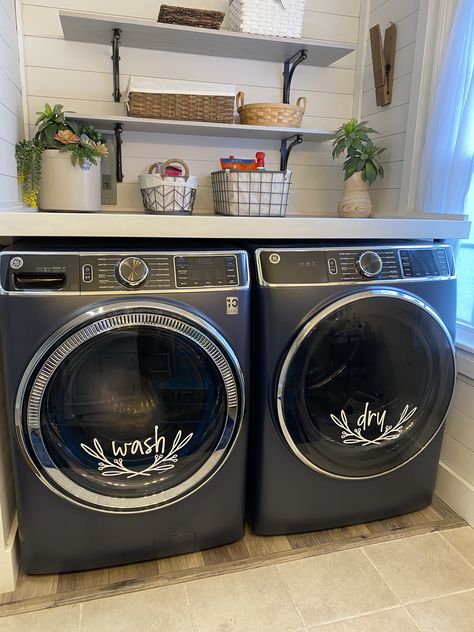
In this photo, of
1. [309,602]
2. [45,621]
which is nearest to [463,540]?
[309,602]

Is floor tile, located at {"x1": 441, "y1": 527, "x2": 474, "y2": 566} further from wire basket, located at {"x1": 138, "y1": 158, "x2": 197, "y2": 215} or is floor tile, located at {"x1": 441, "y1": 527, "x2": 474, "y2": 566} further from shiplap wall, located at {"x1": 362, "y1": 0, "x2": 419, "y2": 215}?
wire basket, located at {"x1": 138, "y1": 158, "x2": 197, "y2": 215}

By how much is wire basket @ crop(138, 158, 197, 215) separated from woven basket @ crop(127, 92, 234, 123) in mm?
264

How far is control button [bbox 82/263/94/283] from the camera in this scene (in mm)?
1242

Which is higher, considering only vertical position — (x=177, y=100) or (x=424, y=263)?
(x=177, y=100)

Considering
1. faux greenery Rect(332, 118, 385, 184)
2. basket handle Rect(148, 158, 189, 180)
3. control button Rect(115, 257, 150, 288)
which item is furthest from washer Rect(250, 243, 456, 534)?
basket handle Rect(148, 158, 189, 180)

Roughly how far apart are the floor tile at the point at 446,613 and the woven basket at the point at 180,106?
1.75 meters

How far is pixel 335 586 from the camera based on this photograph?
141cm

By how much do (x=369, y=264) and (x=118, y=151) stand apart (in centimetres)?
114

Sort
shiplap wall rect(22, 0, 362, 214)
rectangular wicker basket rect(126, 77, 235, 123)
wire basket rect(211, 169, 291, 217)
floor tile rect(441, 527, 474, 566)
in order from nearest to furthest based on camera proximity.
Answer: floor tile rect(441, 527, 474, 566)
wire basket rect(211, 169, 291, 217)
rectangular wicker basket rect(126, 77, 235, 123)
shiplap wall rect(22, 0, 362, 214)

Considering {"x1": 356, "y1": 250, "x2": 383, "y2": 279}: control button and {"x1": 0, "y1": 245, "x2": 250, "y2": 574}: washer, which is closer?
{"x1": 0, "y1": 245, "x2": 250, "y2": 574}: washer

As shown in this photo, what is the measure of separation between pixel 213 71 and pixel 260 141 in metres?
0.35

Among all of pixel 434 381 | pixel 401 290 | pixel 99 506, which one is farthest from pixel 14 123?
pixel 434 381

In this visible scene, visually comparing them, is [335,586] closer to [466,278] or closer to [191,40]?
[466,278]

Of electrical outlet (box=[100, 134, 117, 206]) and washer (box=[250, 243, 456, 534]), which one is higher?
electrical outlet (box=[100, 134, 117, 206])
